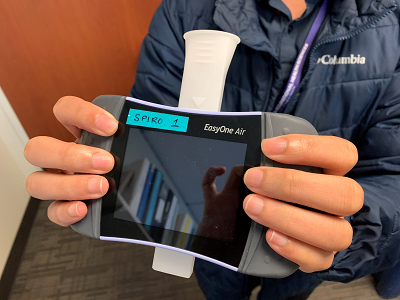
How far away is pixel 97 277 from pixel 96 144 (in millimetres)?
669

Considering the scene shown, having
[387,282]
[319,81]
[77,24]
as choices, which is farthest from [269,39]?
[387,282]

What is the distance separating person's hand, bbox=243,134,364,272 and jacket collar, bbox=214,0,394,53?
→ 0.69 feet

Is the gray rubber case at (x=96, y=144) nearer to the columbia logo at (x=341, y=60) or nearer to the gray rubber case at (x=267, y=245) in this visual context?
the gray rubber case at (x=267, y=245)

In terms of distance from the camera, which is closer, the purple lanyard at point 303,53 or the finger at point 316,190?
the finger at point 316,190

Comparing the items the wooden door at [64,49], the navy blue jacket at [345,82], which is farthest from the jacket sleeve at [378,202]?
the wooden door at [64,49]

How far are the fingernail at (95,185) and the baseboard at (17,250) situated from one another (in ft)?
2.41

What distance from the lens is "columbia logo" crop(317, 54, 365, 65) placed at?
16.3 inches

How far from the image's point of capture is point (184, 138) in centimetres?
34

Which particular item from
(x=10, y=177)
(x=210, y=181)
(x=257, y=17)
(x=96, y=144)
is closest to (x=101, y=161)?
(x=96, y=144)

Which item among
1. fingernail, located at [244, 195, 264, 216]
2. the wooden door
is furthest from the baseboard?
fingernail, located at [244, 195, 264, 216]

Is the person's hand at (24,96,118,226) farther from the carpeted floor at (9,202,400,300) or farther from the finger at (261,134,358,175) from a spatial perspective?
the carpeted floor at (9,202,400,300)

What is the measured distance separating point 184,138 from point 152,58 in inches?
9.6

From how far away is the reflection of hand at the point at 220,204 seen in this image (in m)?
0.32

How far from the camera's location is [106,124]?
12.8 inches
